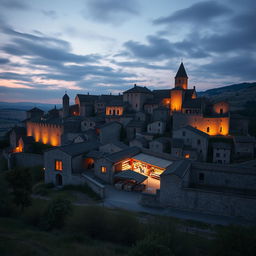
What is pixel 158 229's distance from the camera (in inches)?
401

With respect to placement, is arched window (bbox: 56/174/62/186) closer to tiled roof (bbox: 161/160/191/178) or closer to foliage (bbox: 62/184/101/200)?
foliage (bbox: 62/184/101/200)

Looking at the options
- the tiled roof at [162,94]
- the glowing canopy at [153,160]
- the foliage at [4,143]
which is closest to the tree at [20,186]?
the glowing canopy at [153,160]

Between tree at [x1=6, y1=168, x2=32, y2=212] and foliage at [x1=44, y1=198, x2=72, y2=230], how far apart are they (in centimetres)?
435

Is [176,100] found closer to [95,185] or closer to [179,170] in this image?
[179,170]

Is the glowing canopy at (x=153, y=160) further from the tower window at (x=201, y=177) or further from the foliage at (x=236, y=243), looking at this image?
the foliage at (x=236, y=243)

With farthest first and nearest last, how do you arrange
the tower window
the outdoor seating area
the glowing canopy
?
the glowing canopy → the tower window → the outdoor seating area

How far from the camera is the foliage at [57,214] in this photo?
1283 centimetres

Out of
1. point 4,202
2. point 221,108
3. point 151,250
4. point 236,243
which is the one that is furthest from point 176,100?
point 151,250

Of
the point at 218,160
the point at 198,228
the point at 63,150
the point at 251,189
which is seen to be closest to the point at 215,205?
the point at 198,228

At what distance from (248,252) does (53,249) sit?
32.1 feet

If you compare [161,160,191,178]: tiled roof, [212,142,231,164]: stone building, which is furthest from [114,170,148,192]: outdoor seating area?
[212,142,231,164]: stone building

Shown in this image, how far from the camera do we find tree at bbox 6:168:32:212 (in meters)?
16.1

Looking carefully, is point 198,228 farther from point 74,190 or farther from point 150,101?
point 150,101

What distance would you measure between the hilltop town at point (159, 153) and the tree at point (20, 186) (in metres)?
7.47
